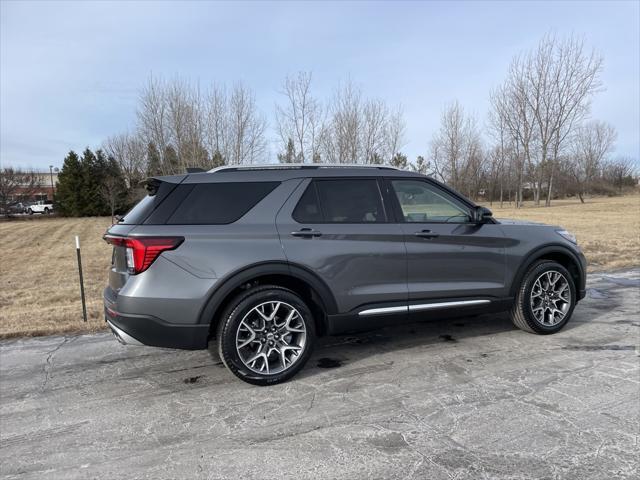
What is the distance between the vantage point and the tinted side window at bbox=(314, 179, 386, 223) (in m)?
3.86

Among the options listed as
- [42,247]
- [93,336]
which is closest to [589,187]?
[42,247]

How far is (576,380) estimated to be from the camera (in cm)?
355

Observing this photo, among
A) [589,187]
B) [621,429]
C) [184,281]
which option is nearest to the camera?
[621,429]

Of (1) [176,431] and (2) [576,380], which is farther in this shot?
(2) [576,380]

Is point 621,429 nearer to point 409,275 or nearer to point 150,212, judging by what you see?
point 409,275

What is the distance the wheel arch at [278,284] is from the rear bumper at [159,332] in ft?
0.39

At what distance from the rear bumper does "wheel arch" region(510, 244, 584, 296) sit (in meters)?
3.16

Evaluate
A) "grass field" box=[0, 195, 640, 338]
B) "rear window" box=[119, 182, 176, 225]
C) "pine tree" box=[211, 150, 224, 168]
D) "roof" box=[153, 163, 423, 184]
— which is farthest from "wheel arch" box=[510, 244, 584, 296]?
"pine tree" box=[211, 150, 224, 168]

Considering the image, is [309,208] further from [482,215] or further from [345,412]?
[482,215]

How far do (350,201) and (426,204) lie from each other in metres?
0.87

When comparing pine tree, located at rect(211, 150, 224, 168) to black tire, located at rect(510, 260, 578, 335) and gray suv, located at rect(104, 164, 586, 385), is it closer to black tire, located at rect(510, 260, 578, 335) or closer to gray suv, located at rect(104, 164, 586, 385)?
gray suv, located at rect(104, 164, 586, 385)

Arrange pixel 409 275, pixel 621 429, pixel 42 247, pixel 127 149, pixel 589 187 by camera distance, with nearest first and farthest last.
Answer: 1. pixel 621 429
2. pixel 409 275
3. pixel 42 247
4. pixel 127 149
5. pixel 589 187

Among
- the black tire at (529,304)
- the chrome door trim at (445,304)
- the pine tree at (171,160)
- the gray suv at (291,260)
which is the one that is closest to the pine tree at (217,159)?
the pine tree at (171,160)

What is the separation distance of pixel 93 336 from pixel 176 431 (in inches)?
107
